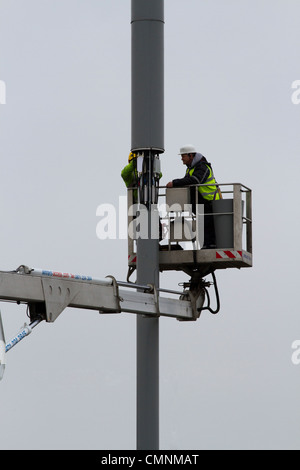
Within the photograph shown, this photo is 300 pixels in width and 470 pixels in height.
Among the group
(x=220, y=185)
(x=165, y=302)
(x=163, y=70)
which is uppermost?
(x=163, y=70)

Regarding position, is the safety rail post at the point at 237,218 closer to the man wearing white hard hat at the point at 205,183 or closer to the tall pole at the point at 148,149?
the man wearing white hard hat at the point at 205,183

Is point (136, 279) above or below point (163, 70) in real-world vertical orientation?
below

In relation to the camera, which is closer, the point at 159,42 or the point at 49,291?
the point at 49,291

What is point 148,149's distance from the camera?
919 inches

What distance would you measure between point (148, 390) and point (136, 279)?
1870mm

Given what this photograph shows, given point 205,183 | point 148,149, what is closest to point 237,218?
point 205,183

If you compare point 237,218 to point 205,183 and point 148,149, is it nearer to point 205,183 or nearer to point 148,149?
point 205,183

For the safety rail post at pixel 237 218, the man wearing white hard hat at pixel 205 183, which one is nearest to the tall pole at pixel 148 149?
the man wearing white hard hat at pixel 205 183

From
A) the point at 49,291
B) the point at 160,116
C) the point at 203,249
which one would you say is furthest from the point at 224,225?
the point at 49,291

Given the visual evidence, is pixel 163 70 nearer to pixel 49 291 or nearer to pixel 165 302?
pixel 165 302

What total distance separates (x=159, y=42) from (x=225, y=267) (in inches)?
159

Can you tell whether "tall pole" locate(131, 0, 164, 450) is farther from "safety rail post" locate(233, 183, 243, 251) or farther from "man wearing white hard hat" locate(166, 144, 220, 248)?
"safety rail post" locate(233, 183, 243, 251)

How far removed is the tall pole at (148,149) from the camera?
2331 centimetres

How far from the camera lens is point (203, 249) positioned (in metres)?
23.8
